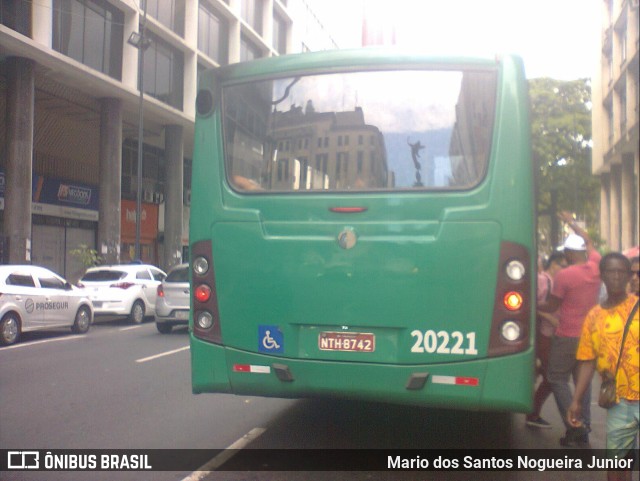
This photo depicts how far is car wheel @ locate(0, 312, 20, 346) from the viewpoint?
45.3 ft

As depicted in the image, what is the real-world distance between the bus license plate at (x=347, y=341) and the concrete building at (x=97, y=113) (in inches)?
803

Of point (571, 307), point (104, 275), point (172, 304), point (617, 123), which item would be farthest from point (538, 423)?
point (617, 123)

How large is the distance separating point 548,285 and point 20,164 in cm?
2069

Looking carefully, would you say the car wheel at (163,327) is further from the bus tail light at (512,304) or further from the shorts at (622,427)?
the shorts at (622,427)

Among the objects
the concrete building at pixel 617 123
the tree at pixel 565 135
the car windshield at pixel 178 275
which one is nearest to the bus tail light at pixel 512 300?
the car windshield at pixel 178 275

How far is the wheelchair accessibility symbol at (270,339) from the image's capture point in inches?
218

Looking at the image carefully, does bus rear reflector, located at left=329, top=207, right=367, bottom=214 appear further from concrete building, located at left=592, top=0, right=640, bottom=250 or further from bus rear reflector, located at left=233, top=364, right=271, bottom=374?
concrete building, located at left=592, top=0, right=640, bottom=250

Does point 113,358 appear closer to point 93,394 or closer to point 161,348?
point 161,348

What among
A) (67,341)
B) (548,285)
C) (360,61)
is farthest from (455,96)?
(67,341)

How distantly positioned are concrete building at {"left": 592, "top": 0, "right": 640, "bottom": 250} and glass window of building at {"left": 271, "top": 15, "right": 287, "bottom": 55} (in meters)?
19.8

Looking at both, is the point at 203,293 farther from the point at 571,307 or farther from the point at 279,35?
the point at 279,35

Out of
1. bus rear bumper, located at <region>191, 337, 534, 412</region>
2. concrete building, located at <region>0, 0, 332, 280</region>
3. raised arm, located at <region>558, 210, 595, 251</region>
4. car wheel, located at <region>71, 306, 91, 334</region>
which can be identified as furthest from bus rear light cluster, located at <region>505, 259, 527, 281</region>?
concrete building, located at <region>0, 0, 332, 280</region>

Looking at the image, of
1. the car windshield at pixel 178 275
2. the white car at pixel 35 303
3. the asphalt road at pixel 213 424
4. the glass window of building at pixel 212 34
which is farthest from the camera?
the glass window of building at pixel 212 34

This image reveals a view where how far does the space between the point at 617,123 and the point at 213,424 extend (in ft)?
111
